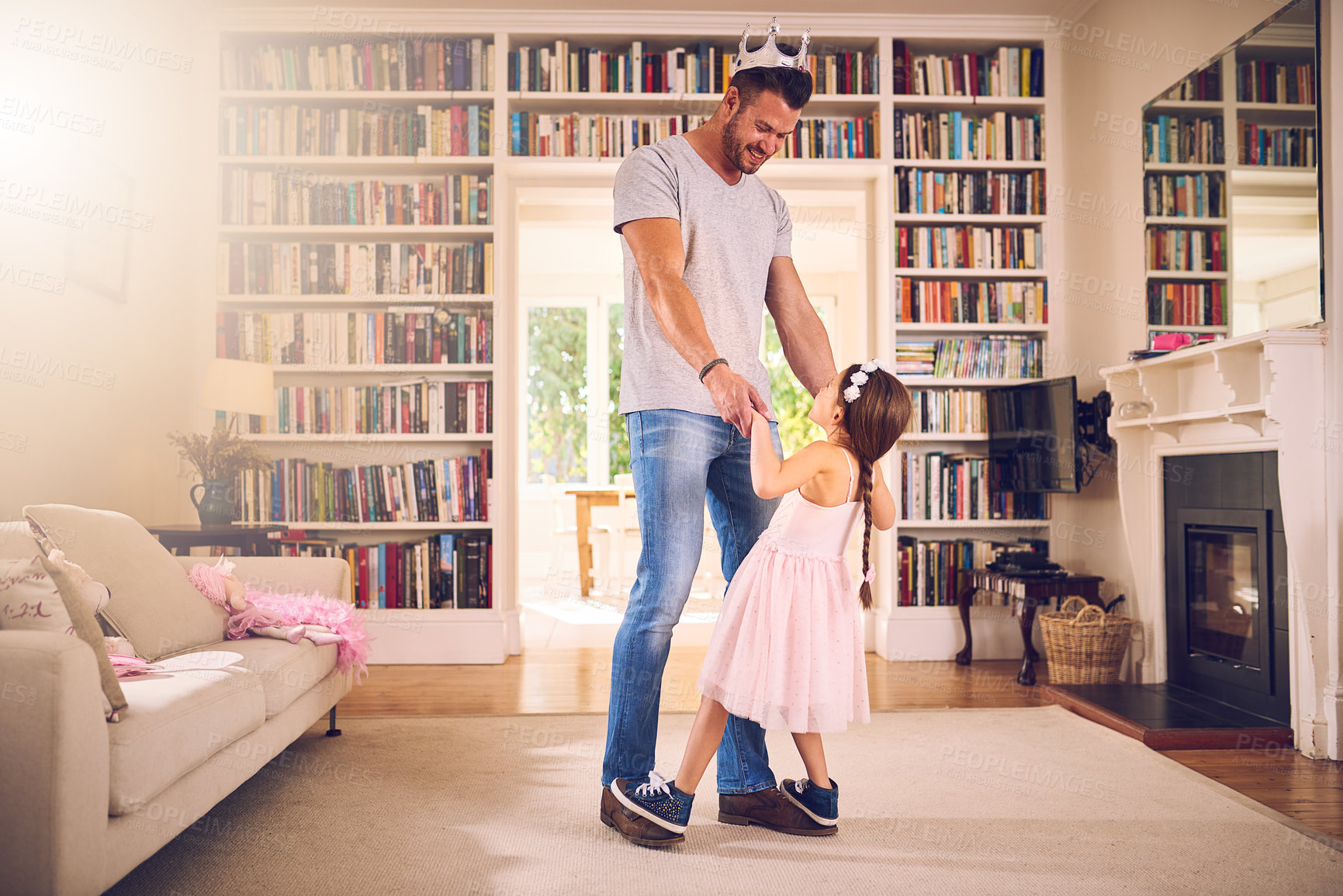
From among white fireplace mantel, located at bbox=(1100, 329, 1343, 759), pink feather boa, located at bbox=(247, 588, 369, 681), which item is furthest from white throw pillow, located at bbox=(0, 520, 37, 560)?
white fireplace mantel, located at bbox=(1100, 329, 1343, 759)

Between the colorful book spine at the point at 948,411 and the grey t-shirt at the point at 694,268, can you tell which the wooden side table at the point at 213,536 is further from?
the colorful book spine at the point at 948,411

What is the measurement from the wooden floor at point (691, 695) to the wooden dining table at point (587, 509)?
6.71 feet

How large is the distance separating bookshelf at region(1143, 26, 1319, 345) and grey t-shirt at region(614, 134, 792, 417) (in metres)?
1.76

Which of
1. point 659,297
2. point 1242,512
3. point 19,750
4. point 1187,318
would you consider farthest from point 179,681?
point 1187,318

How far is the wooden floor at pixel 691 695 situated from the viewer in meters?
2.13

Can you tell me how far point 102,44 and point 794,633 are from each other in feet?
10.2

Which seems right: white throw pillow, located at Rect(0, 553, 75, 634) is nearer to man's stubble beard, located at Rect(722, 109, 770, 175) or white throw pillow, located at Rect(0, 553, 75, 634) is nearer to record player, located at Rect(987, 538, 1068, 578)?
man's stubble beard, located at Rect(722, 109, 770, 175)

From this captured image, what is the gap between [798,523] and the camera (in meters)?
1.62

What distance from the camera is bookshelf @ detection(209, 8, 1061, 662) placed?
381 cm

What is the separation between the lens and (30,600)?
1.51 m

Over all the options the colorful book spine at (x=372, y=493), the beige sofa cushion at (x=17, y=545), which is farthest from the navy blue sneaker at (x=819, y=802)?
the colorful book spine at (x=372, y=493)

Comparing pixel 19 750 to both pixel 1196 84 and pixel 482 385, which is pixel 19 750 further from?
pixel 1196 84

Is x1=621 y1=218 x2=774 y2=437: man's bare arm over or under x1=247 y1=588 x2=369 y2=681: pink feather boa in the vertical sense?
over

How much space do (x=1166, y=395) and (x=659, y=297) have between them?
2204 millimetres
